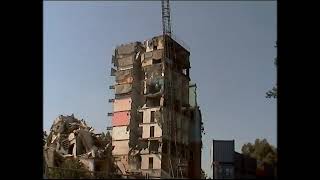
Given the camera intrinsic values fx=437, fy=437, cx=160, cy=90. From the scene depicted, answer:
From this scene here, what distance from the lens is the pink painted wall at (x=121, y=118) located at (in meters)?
70.4

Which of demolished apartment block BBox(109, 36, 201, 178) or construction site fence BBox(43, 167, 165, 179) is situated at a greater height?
demolished apartment block BBox(109, 36, 201, 178)

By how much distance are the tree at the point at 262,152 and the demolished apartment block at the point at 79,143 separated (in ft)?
114

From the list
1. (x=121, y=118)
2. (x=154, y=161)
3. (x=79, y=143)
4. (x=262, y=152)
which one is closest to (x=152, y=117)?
(x=121, y=118)

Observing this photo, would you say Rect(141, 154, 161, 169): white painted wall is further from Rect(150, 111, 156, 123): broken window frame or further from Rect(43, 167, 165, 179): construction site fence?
Rect(43, 167, 165, 179): construction site fence

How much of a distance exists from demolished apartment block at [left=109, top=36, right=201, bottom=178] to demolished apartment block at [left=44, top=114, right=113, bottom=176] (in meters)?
3.20

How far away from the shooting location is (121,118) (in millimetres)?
71438

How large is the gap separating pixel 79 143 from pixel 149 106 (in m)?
12.3

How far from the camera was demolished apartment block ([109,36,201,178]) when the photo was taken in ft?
209

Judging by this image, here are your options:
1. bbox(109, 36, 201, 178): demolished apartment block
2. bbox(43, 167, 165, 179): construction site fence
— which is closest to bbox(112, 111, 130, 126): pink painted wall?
bbox(109, 36, 201, 178): demolished apartment block

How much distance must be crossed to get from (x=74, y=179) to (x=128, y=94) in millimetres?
50347

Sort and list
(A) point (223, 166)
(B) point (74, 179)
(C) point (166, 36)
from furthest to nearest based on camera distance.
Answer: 1. (C) point (166, 36)
2. (A) point (223, 166)
3. (B) point (74, 179)
